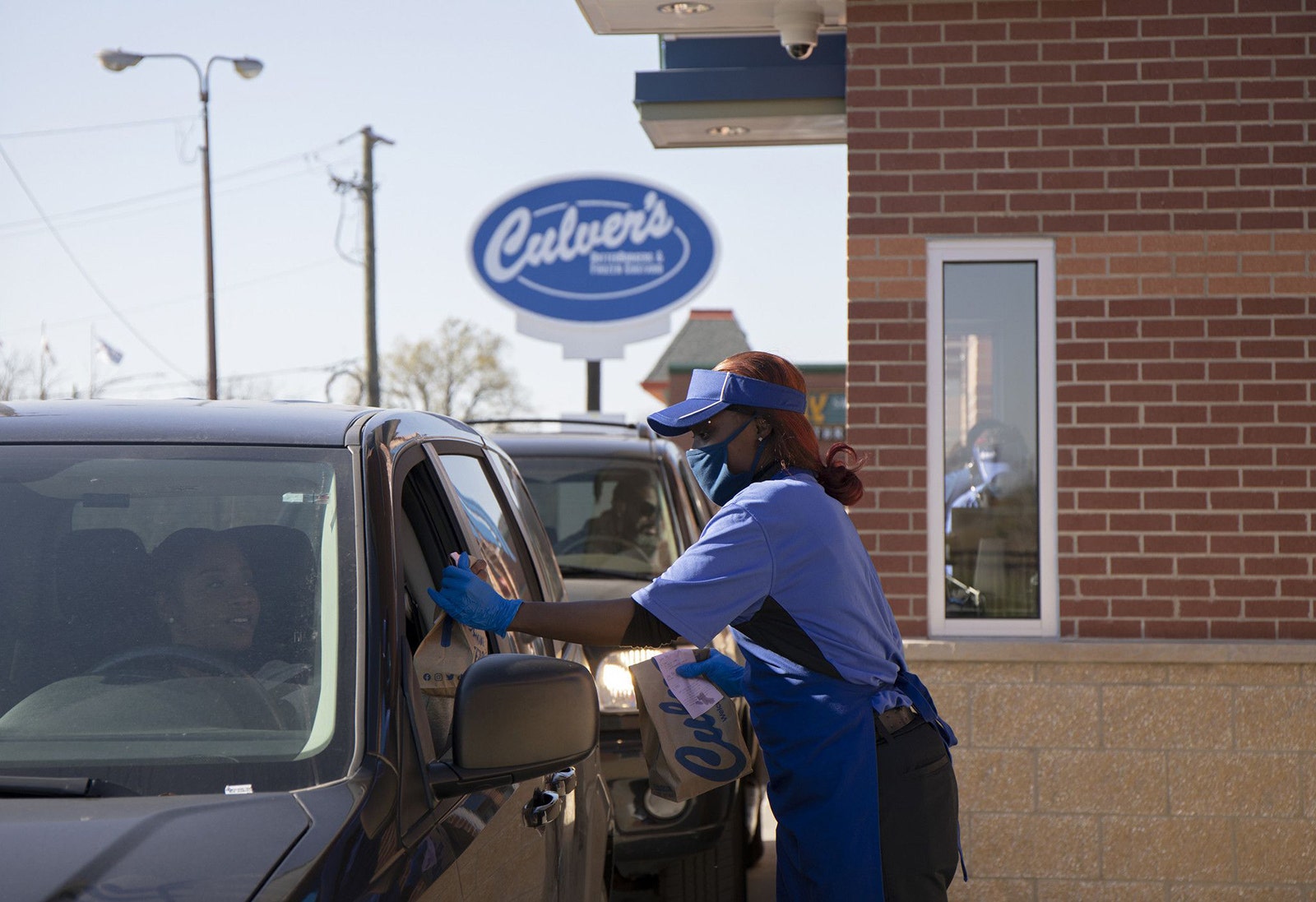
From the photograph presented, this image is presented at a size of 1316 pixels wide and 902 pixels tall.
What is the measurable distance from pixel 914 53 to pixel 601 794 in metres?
3.92

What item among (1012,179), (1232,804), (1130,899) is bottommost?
(1130,899)

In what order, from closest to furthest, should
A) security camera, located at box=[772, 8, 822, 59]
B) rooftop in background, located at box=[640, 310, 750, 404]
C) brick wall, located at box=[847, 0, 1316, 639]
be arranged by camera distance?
brick wall, located at box=[847, 0, 1316, 639]
security camera, located at box=[772, 8, 822, 59]
rooftop in background, located at box=[640, 310, 750, 404]

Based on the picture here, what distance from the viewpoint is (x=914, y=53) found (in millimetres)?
6430

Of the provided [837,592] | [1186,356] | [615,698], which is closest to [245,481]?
[837,592]

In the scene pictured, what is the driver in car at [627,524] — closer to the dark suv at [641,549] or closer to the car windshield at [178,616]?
the dark suv at [641,549]

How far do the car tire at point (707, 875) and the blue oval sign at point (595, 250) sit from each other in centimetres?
770

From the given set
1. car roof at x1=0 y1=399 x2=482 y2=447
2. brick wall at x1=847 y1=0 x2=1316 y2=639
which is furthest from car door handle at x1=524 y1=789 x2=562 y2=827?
brick wall at x1=847 y1=0 x2=1316 y2=639

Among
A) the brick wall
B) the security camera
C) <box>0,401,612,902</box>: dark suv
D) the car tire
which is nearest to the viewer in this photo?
<box>0,401,612,902</box>: dark suv

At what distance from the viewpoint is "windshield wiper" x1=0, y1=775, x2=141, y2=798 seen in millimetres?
2207

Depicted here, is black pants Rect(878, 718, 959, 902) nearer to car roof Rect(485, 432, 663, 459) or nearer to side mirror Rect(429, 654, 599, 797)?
side mirror Rect(429, 654, 599, 797)

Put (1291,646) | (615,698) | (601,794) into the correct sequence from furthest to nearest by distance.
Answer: (1291,646) < (615,698) < (601,794)

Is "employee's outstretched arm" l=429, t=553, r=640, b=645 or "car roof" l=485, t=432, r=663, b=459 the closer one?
"employee's outstretched arm" l=429, t=553, r=640, b=645

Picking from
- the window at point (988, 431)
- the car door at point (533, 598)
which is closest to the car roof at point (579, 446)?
the window at point (988, 431)

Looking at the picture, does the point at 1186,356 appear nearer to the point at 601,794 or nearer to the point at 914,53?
the point at 914,53
